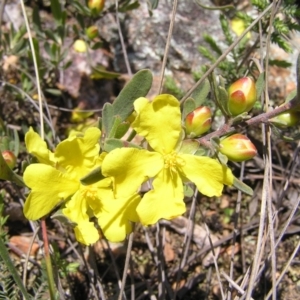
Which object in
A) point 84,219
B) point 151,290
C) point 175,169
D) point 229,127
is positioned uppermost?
point 229,127

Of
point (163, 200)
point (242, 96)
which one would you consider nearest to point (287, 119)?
point (242, 96)

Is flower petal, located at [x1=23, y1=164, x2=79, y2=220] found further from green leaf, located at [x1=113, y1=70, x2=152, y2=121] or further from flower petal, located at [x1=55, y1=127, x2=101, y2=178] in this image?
green leaf, located at [x1=113, y1=70, x2=152, y2=121]

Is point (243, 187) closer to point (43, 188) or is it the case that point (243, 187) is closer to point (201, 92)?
point (201, 92)

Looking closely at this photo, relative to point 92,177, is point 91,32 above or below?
above

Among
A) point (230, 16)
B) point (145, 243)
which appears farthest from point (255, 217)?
point (230, 16)

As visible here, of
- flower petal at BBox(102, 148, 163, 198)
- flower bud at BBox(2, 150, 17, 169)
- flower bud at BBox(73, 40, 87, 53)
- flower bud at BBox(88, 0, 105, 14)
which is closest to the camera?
flower petal at BBox(102, 148, 163, 198)

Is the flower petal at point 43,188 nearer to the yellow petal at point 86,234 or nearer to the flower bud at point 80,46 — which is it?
the yellow petal at point 86,234

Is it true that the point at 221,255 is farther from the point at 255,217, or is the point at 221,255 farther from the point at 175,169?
the point at 175,169

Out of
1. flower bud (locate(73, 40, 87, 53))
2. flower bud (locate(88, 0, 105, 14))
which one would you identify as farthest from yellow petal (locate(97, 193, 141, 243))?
flower bud (locate(73, 40, 87, 53))
